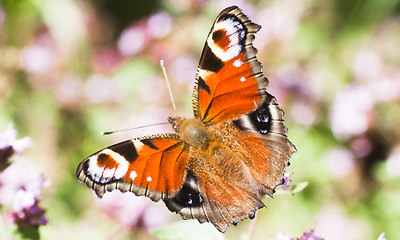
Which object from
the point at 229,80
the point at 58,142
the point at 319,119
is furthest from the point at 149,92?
the point at 229,80

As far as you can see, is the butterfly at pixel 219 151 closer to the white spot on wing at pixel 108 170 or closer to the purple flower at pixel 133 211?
the white spot on wing at pixel 108 170

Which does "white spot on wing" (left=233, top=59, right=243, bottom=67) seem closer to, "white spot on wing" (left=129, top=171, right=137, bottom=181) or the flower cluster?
"white spot on wing" (left=129, top=171, right=137, bottom=181)

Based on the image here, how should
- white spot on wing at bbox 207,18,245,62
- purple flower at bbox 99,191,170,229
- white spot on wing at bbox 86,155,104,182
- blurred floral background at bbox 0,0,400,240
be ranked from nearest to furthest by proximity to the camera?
white spot on wing at bbox 86,155,104,182
white spot on wing at bbox 207,18,245,62
purple flower at bbox 99,191,170,229
blurred floral background at bbox 0,0,400,240

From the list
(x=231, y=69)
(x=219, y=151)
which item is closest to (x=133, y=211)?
(x=219, y=151)

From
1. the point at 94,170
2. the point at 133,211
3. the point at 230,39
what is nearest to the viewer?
the point at 94,170

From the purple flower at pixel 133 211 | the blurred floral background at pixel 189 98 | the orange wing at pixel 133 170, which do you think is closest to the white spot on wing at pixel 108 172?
the orange wing at pixel 133 170

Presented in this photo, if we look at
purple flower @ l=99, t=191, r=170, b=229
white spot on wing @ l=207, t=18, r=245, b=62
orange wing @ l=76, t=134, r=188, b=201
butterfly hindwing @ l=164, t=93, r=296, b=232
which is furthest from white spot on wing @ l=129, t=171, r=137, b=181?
purple flower @ l=99, t=191, r=170, b=229

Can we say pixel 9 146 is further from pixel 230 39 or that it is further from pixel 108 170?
pixel 230 39
